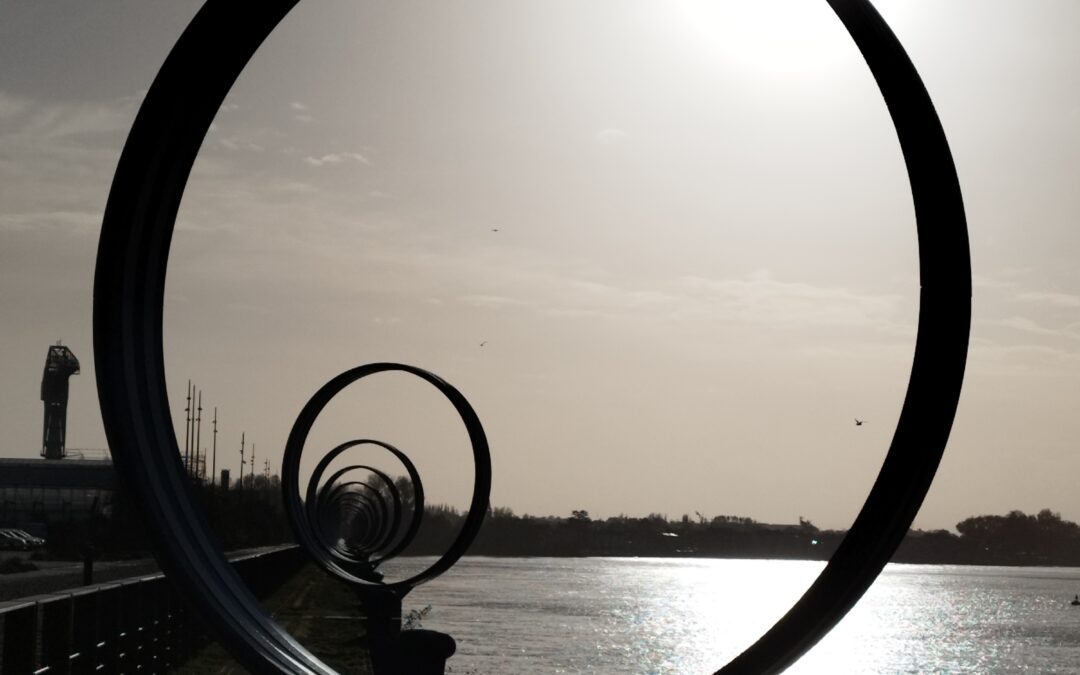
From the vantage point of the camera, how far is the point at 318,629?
1816 centimetres

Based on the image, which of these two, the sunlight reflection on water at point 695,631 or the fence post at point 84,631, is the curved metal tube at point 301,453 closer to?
the fence post at point 84,631

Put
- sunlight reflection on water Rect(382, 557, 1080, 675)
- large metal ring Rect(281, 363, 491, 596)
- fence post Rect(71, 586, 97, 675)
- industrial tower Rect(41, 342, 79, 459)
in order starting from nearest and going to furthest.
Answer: fence post Rect(71, 586, 97, 675)
large metal ring Rect(281, 363, 491, 596)
sunlight reflection on water Rect(382, 557, 1080, 675)
industrial tower Rect(41, 342, 79, 459)

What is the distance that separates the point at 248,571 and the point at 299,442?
7671 mm

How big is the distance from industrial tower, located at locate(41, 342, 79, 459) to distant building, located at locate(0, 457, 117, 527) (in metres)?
4.15

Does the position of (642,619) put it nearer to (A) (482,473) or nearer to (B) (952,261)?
(A) (482,473)

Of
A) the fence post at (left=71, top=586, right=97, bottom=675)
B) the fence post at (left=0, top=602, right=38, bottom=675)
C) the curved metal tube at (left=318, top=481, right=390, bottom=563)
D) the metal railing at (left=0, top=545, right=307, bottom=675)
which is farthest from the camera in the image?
the curved metal tube at (left=318, top=481, right=390, bottom=563)

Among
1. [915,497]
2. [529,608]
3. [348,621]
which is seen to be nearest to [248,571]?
[348,621]

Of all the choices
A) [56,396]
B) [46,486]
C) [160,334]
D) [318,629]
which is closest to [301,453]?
[318,629]

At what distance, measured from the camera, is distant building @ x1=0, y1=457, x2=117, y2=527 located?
238 ft

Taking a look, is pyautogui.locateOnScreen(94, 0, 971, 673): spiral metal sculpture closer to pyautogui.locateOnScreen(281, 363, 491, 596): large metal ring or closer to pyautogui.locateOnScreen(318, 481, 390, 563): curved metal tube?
pyautogui.locateOnScreen(281, 363, 491, 596): large metal ring

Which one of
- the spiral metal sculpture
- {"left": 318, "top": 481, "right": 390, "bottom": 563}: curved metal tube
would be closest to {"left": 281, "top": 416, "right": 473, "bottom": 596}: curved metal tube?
the spiral metal sculpture

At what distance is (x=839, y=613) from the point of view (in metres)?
4.01

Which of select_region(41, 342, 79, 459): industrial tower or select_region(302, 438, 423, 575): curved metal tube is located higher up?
select_region(41, 342, 79, 459): industrial tower

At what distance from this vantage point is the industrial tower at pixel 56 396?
3194 inches
